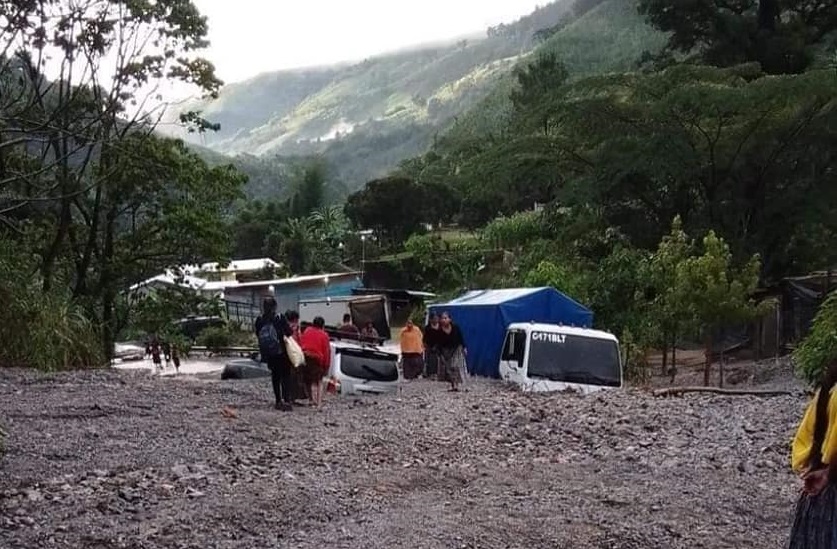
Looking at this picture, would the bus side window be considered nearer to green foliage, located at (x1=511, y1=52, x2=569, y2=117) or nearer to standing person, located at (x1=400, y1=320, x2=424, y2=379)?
standing person, located at (x1=400, y1=320, x2=424, y2=379)

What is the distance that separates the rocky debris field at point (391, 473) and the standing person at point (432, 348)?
3.53 metres

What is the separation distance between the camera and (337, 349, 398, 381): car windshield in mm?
16234

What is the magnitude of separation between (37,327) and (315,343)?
312 inches

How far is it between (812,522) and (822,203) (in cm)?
2664

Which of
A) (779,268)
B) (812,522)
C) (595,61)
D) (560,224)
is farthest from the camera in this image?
(595,61)

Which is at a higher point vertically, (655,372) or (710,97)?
(710,97)

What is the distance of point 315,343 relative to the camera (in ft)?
46.0

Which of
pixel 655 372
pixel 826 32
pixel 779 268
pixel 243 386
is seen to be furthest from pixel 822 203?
pixel 243 386

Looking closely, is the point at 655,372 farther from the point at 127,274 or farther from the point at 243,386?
the point at 127,274

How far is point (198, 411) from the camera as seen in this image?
13227mm

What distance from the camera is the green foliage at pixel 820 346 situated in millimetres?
14578

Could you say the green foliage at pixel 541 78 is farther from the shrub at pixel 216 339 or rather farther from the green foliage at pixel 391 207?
the shrub at pixel 216 339

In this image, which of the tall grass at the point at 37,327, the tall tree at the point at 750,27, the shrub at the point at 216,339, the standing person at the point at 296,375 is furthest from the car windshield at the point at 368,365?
the shrub at the point at 216,339

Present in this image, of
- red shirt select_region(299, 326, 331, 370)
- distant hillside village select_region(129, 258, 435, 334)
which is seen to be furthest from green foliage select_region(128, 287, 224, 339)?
red shirt select_region(299, 326, 331, 370)
